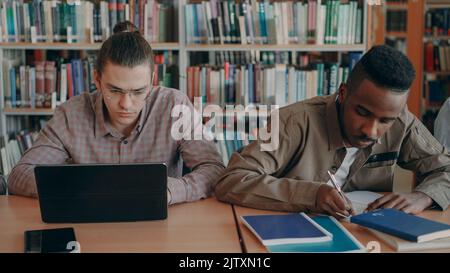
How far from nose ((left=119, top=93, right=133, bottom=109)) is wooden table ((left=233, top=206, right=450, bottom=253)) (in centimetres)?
48

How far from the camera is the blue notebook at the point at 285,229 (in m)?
1.29

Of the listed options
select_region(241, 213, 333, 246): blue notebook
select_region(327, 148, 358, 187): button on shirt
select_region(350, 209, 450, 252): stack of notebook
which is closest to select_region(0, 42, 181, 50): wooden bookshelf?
select_region(327, 148, 358, 187): button on shirt

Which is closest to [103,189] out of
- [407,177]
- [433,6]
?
[407,177]

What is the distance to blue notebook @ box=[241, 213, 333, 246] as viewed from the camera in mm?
1291

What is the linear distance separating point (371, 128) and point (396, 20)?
5.37 metres

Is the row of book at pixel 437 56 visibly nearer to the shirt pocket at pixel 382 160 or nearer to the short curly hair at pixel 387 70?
the shirt pocket at pixel 382 160

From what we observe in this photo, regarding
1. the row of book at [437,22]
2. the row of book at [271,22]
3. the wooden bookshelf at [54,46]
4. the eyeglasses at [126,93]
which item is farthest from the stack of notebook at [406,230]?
the row of book at [437,22]

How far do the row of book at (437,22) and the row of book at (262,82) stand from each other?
3.34 meters

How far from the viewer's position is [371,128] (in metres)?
1.59

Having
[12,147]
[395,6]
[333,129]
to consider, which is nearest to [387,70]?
[333,129]

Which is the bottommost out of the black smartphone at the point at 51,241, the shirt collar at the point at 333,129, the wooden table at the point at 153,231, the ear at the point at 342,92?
the wooden table at the point at 153,231
